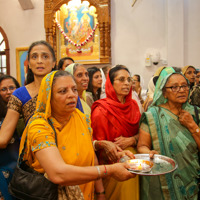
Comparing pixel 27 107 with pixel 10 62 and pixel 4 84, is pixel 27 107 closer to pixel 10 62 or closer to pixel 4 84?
pixel 4 84

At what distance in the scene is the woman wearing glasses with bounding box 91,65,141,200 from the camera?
6.23 ft

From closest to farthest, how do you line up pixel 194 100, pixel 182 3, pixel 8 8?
pixel 194 100, pixel 182 3, pixel 8 8

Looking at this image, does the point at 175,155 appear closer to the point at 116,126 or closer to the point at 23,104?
the point at 116,126

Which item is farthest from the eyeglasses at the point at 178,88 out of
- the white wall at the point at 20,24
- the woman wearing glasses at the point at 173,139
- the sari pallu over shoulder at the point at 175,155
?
the white wall at the point at 20,24

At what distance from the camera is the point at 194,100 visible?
305 cm

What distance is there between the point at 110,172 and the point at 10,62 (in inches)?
299

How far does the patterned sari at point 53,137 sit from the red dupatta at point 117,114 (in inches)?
22.0

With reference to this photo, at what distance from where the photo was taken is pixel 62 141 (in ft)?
4.60

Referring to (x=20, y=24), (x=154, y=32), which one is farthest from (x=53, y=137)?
(x=20, y=24)

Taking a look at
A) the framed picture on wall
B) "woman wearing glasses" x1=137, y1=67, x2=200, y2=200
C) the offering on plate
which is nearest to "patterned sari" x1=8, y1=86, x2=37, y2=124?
the offering on plate

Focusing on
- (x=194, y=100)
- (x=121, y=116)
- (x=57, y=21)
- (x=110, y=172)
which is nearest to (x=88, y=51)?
(x=57, y=21)

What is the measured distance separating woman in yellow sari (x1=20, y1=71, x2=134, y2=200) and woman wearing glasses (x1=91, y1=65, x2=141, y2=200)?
41 centimetres

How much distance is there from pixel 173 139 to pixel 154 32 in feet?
16.9

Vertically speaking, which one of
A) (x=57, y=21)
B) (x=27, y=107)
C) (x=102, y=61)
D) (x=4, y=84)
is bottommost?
(x=27, y=107)
